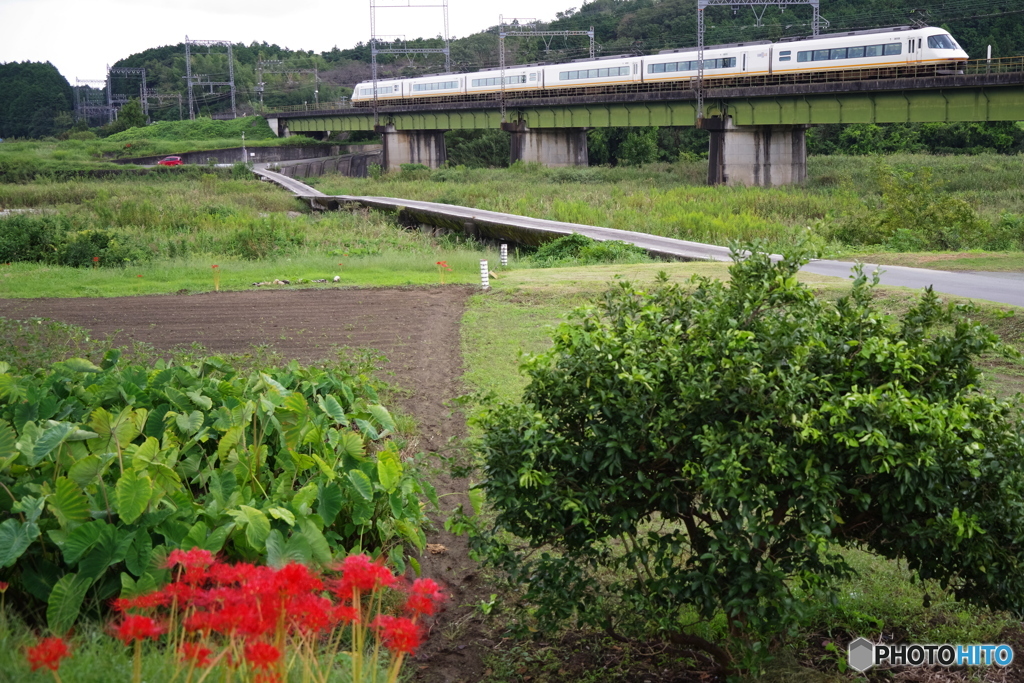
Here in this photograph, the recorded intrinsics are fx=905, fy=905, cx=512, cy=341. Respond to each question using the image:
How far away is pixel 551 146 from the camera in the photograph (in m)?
65.7

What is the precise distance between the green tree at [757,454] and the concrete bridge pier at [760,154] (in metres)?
45.6

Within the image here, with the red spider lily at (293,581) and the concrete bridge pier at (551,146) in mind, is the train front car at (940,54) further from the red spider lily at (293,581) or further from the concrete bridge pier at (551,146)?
the red spider lily at (293,581)

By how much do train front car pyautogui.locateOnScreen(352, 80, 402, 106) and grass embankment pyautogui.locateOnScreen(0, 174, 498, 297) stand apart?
40501 mm

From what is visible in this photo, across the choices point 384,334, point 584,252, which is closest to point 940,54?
point 584,252

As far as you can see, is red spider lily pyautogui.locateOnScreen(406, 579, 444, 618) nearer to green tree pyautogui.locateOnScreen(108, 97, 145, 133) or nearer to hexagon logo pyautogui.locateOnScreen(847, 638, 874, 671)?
hexagon logo pyautogui.locateOnScreen(847, 638, 874, 671)

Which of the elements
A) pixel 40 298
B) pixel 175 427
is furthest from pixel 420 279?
pixel 175 427

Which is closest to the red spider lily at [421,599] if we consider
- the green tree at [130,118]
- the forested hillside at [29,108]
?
the green tree at [130,118]

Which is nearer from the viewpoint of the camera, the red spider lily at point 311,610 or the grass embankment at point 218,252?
the red spider lily at point 311,610

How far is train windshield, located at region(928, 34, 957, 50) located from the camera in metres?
39.0

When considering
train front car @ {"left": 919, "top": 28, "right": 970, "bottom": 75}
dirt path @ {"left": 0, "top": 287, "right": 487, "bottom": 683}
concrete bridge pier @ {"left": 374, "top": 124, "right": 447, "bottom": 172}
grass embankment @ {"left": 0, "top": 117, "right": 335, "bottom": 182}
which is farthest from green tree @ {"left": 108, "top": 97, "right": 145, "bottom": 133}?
dirt path @ {"left": 0, "top": 287, "right": 487, "bottom": 683}

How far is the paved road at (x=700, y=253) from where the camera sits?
17.1m

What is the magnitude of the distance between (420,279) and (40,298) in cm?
860

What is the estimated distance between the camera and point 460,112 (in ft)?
223

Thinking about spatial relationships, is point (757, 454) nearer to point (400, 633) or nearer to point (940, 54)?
point (400, 633)
